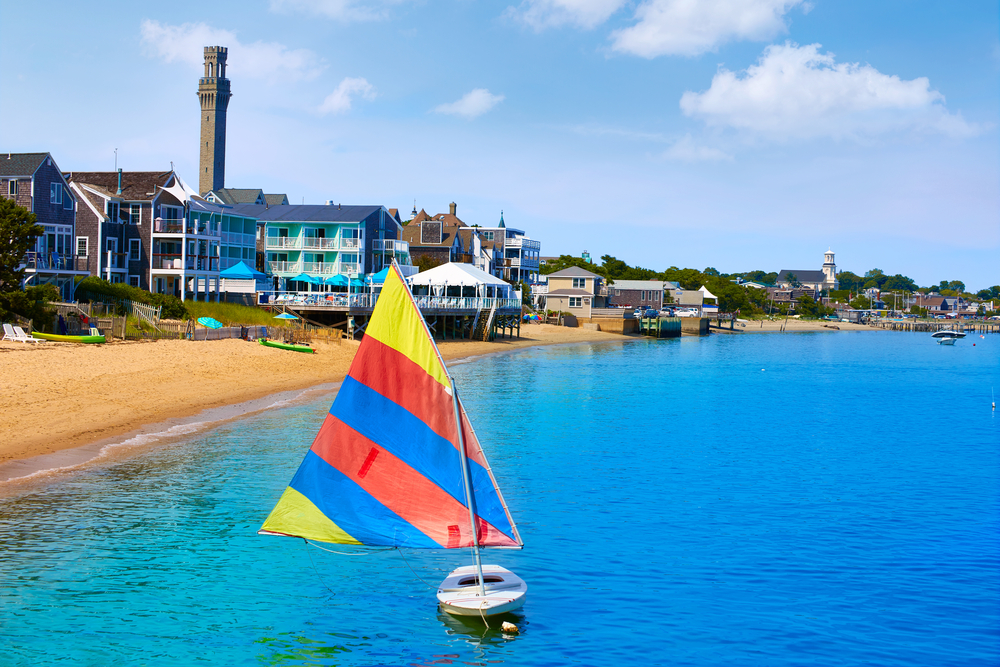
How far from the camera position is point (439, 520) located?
1188cm

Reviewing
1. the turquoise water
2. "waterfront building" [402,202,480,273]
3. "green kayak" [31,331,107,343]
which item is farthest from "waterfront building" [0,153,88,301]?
"waterfront building" [402,202,480,273]

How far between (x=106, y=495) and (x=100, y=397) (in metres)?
11.0

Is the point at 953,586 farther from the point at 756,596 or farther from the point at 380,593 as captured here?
the point at 380,593

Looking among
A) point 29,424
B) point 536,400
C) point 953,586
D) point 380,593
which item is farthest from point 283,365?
point 953,586

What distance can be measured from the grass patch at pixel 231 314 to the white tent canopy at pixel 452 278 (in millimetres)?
17510

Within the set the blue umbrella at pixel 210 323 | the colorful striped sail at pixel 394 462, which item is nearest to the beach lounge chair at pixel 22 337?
the blue umbrella at pixel 210 323

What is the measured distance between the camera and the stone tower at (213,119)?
11569 cm

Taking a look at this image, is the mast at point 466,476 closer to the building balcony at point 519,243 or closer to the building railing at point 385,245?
the building railing at point 385,245

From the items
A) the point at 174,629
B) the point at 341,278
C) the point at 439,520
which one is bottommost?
the point at 174,629

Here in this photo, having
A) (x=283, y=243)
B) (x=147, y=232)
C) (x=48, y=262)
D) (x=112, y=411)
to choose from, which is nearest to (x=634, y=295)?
(x=283, y=243)

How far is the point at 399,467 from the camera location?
12.0 meters

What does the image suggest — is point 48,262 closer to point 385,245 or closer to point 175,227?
point 175,227

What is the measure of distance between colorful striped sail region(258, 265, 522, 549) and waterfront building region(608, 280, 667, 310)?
11918 centimetres

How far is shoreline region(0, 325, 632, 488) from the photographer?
21188 millimetres
